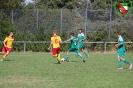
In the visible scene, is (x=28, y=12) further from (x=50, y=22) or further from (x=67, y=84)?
(x=67, y=84)

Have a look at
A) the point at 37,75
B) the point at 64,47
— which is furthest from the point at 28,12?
the point at 37,75

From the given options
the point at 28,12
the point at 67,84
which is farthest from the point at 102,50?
the point at 67,84

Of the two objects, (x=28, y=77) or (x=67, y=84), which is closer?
(x=67, y=84)

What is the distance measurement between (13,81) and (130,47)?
27222 mm

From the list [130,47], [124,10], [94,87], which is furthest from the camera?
[124,10]

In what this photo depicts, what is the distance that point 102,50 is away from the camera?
1617 inches

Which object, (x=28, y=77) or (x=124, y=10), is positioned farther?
(x=124, y=10)

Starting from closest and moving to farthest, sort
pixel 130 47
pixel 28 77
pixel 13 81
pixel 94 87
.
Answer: pixel 94 87 < pixel 13 81 < pixel 28 77 < pixel 130 47

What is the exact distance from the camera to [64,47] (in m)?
41.1

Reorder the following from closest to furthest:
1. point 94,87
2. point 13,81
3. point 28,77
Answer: point 94,87 → point 13,81 → point 28,77

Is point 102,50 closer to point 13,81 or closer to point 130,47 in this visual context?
point 130,47

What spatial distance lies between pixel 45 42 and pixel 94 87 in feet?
91.4

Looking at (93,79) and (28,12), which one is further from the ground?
(28,12)

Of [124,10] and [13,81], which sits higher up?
[124,10]
